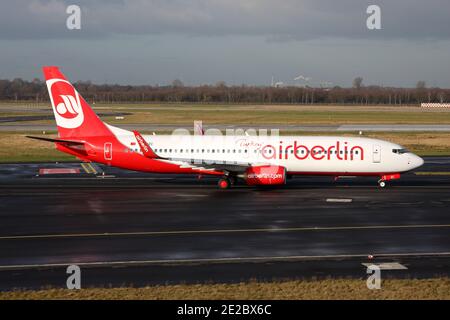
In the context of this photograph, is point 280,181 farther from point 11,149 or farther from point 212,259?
point 11,149

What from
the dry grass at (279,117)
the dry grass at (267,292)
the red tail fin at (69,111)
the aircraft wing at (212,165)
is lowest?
the dry grass at (267,292)

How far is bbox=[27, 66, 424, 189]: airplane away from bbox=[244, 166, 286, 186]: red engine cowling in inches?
11.3

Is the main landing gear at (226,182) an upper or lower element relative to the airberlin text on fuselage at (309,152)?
lower

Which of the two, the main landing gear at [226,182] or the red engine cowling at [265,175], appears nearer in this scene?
the red engine cowling at [265,175]

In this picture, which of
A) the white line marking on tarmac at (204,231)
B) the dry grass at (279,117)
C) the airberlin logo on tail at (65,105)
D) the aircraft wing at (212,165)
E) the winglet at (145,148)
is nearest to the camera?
the white line marking on tarmac at (204,231)

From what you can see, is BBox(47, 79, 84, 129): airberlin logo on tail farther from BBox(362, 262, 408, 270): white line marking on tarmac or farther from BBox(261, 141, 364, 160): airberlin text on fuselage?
BBox(362, 262, 408, 270): white line marking on tarmac

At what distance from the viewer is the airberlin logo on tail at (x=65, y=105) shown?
149 feet

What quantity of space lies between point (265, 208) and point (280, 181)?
634cm

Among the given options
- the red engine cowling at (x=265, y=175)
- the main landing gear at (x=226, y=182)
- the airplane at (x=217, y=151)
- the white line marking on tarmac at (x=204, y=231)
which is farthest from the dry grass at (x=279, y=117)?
the white line marking on tarmac at (x=204, y=231)

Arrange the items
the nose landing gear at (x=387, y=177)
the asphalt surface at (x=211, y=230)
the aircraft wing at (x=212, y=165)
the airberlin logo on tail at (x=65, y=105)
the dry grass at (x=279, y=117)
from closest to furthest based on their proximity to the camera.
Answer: the asphalt surface at (x=211, y=230) → the aircraft wing at (x=212, y=165) → the nose landing gear at (x=387, y=177) → the airberlin logo on tail at (x=65, y=105) → the dry grass at (x=279, y=117)

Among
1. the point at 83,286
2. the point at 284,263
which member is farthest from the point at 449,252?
the point at 83,286

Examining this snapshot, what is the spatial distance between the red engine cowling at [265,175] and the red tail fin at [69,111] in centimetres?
1086

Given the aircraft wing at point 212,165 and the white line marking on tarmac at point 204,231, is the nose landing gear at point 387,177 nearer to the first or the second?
the aircraft wing at point 212,165

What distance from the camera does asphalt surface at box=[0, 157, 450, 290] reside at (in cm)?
2306
